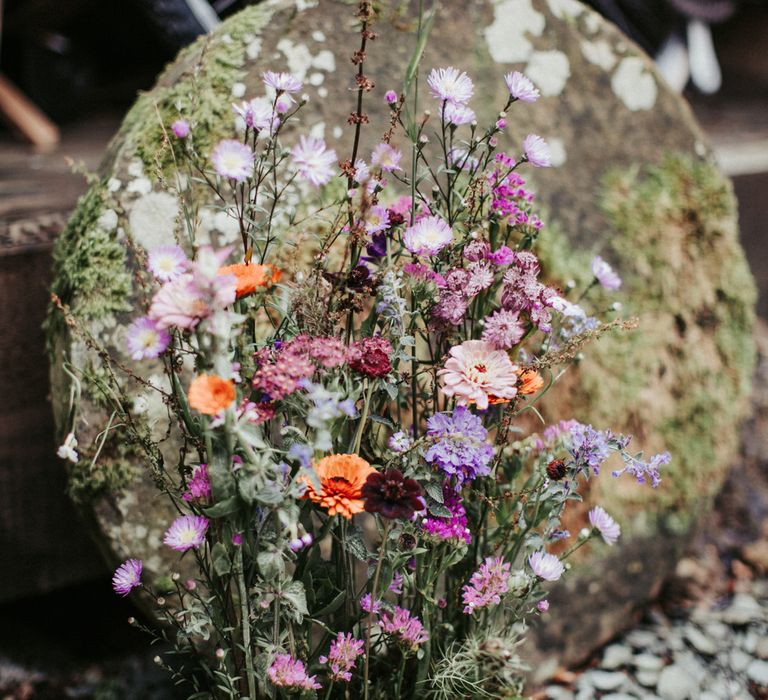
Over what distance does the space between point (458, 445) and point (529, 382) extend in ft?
0.51

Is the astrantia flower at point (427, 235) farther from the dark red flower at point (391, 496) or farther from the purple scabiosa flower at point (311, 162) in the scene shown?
the dark red flower at point (391, 496)

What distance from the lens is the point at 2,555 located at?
6.86 feet

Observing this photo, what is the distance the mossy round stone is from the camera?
1697 millimetres

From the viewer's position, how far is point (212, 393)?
38.8 inches

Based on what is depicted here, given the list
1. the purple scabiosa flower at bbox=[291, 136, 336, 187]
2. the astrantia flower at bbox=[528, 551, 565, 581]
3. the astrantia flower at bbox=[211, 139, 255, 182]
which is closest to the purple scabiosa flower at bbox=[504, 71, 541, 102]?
the purple scabiosa flower at bbox=[291, 136, 336, 187]

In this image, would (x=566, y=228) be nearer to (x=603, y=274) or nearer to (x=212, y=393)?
(x=603, y=274)

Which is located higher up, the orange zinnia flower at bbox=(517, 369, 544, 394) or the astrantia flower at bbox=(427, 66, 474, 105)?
the astrantia flower at bbox=(427, 66, 474, 105)

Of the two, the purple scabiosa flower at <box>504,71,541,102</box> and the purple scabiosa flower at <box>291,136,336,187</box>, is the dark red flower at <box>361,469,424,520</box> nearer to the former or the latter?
the purple scabiosa flower at <box>291,136,336,187</box>

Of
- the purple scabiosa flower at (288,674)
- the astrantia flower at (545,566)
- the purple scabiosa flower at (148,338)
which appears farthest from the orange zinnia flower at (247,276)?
the astrantia flower at (545,566)

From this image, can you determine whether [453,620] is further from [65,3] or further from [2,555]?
[65,3]

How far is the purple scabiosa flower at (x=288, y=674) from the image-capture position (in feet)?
3.88

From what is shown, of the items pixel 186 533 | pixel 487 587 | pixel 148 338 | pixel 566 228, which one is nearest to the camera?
pixel 148 338

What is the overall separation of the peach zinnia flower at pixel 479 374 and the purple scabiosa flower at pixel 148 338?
0.40 m

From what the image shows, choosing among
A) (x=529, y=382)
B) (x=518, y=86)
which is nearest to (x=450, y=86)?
(x=518, y=86)
